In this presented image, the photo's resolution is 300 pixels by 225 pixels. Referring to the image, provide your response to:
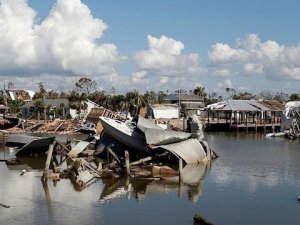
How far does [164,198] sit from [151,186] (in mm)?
3366

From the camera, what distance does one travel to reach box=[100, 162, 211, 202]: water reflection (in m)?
27.5

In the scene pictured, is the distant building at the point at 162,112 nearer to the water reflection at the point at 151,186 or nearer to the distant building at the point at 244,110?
the distant building at the point at 244,110

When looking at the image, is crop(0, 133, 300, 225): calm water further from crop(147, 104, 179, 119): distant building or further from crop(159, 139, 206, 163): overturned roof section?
crop(147, 104, 179, 119): distant building

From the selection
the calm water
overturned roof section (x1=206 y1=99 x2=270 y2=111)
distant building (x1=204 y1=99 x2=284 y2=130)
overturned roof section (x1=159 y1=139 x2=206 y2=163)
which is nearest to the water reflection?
the calm water

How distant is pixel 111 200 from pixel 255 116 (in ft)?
242

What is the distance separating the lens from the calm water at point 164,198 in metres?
22.4

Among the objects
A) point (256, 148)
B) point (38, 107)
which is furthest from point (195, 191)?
point (38, 107)

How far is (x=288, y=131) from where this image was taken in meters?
72.2

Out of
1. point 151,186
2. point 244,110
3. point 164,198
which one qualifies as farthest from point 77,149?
point 244,110

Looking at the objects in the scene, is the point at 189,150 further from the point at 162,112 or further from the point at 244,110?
the point at 162,112

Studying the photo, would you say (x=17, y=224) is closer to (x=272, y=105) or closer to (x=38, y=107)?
(x=38, y=107)

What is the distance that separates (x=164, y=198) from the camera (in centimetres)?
2664

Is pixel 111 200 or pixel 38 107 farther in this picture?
pixel 38 107

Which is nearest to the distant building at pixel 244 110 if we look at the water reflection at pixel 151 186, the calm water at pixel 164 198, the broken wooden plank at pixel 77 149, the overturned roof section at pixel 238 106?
the overturned roof section at pixel 238 106
